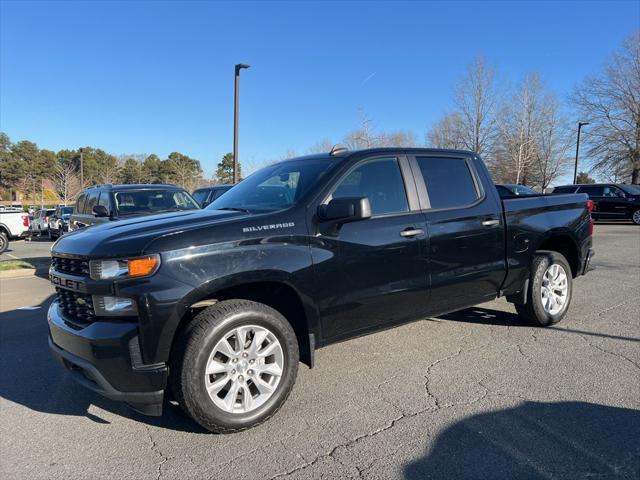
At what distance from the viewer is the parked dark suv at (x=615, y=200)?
20094 mm

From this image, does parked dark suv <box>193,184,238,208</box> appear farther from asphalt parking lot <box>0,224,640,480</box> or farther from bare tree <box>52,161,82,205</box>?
bare tree <box>52,161,82,205</box>

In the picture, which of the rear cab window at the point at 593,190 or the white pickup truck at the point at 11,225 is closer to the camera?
the white pickup truck at the point at 11,225

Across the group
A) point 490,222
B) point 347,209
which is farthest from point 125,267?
point 490,222

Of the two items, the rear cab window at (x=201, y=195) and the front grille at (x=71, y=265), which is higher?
the rear cab window at (x=201, y=195)

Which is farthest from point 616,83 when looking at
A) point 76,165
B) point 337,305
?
point 76,165

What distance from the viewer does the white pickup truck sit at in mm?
16344

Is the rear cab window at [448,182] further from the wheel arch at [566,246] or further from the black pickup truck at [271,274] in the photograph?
the wheel arch at [566,246]

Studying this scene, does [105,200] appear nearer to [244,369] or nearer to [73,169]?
[244,369]

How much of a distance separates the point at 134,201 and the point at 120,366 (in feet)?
21.2

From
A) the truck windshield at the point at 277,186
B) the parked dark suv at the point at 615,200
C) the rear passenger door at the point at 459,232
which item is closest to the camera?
the truck windshield at the point at 277,186

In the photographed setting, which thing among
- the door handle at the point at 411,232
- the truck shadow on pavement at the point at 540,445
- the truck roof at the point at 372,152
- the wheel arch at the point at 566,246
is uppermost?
the truck roof at the point at 372,152

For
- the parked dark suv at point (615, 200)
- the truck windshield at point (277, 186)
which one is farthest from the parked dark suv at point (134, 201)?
the parked dark suv at point (615, 200)

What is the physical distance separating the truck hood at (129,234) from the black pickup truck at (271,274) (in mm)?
13

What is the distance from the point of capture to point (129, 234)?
302 cm
